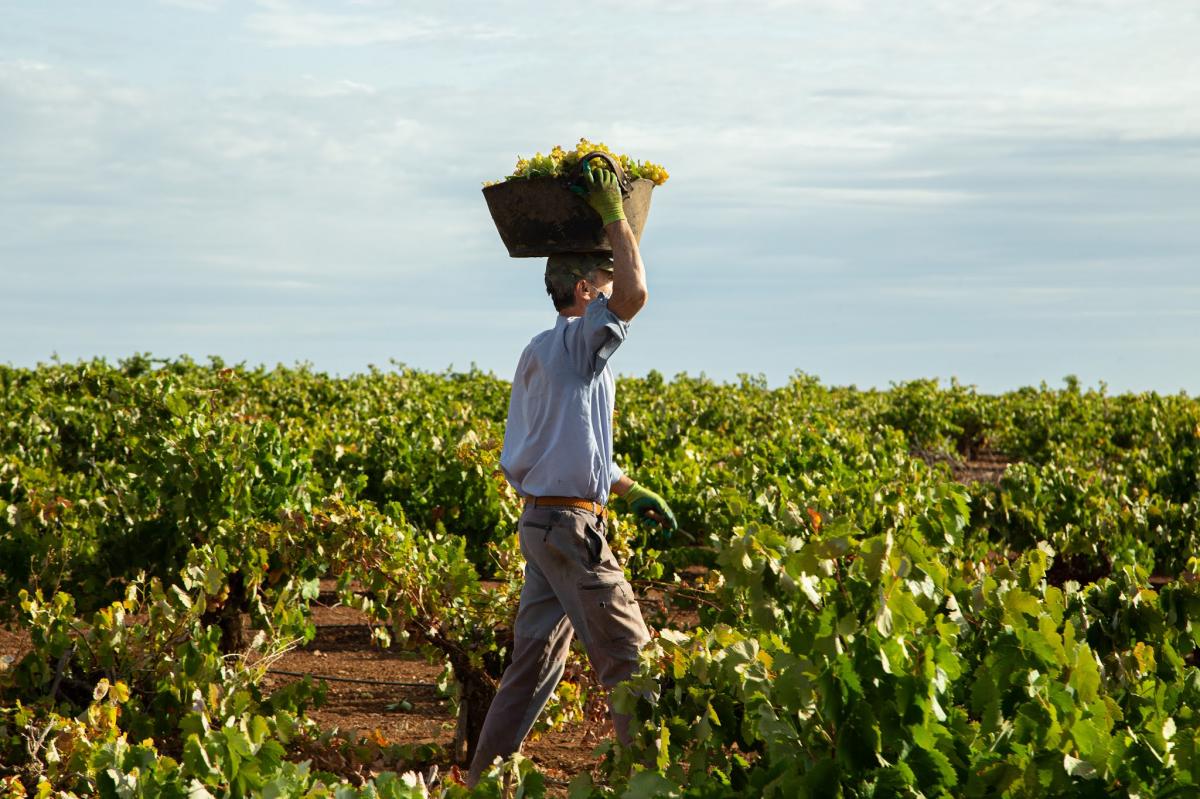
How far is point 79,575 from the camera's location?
8516mm

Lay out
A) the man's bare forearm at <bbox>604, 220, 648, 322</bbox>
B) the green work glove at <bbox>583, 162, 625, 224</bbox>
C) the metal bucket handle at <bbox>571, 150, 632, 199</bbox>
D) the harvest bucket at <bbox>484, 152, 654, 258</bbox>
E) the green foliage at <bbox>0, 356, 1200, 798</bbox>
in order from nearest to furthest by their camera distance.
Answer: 1. the green foliage at <bbox>0, 356, 1200, 798</bbox>
2. the man's bare forearm at <bbox>604, 220, 648, 322</bbox>
3. the green work glove at <bbox>583, 162, 625, 224</bbox>
4. the metal bucket handle at <bbox>571, 150, 632, 199</bbox>
5. the harvest bucket at <bbox>484, 152, 654, 258</bbox>

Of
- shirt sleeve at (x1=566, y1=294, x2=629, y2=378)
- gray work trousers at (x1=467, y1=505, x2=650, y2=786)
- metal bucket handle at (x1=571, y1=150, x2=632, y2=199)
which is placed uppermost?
metal bucket handle at (x1=571, y1=150, x2=632, y2=199)

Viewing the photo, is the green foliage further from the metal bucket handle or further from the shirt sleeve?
the metal bucket handle

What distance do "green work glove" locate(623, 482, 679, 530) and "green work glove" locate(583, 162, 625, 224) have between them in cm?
125

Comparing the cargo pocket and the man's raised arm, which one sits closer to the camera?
the man's raised arm

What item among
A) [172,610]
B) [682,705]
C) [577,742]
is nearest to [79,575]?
[172,610]

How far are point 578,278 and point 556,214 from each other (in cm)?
28

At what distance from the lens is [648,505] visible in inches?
210

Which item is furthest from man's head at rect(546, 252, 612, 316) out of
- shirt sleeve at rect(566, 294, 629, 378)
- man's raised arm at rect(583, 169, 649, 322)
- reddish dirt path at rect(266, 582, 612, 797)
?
reddish dirt path at rect(266, 582, 612, 797)

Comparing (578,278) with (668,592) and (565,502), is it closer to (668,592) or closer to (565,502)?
(565,502)

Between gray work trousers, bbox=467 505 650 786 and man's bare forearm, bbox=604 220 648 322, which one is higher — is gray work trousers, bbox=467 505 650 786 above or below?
below

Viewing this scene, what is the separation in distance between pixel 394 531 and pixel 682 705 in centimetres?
295

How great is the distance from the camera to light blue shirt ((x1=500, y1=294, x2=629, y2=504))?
479 cm

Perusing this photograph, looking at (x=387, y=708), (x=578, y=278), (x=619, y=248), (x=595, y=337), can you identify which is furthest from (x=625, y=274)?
(x=387, y=708)
